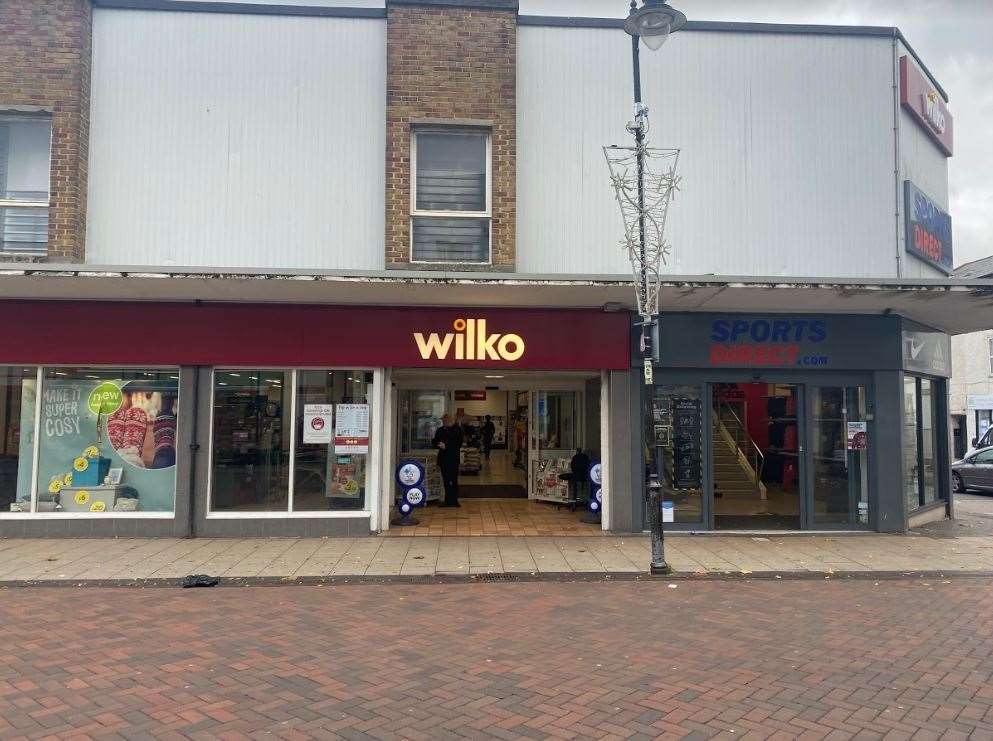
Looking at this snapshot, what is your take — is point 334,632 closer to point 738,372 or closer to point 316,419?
point 316,419

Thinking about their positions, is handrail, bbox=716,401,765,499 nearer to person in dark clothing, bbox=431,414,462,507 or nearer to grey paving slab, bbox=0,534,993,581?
grey paving slab, bbox=0,534,993,581

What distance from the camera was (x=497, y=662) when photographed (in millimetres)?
5328

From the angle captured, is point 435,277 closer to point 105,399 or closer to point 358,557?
point 358,557

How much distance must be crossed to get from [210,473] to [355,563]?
10.3 feet

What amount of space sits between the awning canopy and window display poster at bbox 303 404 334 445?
1.59 metres

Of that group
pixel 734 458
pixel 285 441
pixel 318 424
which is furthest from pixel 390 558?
pixel 734 458

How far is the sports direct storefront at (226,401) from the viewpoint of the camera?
1022cm

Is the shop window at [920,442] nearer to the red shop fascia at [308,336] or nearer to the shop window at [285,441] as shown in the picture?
the red shop fascia at [308,336]

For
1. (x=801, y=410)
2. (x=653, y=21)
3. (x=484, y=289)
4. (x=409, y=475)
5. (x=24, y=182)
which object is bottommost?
(x=409, y=475)

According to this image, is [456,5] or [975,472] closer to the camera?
[456,5]

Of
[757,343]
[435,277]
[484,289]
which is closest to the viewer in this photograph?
[435,277]

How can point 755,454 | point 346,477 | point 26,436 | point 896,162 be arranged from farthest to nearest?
point 755,454 < point 896,162 < point 346,477 < point 26,436

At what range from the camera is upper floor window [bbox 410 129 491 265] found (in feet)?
34.5

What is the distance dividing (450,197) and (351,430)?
150 inches
